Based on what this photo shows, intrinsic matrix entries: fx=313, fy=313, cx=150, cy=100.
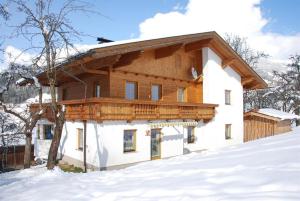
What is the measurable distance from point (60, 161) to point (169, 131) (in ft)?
22.9

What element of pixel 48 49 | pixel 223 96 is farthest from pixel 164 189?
pixel 223 96

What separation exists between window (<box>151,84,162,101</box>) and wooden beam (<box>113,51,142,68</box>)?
3040 millimetres

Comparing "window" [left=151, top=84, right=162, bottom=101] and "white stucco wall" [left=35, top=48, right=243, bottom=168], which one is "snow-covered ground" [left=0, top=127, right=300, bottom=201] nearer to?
"white stucco wall" [left=35, top=48, right=243, bottom=168]

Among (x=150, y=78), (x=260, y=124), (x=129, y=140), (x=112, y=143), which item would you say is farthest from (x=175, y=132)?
(x=260, y=124)

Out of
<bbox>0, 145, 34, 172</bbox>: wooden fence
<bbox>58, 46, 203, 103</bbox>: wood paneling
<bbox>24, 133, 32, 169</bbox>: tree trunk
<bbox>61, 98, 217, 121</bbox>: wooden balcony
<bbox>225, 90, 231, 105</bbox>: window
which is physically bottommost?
<bbox>0, 145, 34, 172</bbox>: wooden fence

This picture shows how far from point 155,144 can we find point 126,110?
345 cm

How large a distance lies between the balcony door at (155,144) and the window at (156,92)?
10.6ft

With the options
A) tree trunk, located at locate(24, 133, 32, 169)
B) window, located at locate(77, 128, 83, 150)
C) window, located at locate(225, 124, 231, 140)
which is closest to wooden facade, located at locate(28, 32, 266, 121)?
window, located at locate(77, 128, 83, 150)

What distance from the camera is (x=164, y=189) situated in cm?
785

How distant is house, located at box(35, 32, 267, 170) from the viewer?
1559 cm

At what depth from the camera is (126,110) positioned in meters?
15.9

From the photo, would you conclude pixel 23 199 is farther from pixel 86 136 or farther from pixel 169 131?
pixel 169 131

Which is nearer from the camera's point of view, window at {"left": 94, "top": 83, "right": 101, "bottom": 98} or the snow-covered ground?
the snow-covered ground

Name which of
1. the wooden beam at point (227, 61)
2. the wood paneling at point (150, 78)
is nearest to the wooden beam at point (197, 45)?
the wood paneling at point (150, 78)
